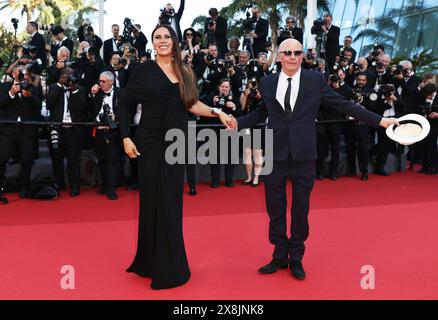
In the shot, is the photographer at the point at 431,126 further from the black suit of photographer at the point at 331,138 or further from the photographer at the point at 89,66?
the photographer at the point at 89,66

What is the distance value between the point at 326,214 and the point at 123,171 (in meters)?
3.38

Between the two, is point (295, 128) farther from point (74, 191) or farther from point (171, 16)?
point (171, 16)

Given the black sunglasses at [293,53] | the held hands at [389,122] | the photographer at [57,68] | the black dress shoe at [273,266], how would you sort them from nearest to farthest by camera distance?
the held hands at [389,122], the black sunglasses at [293,53], the black dress shoe at [273,266], the photographer at [57,68]

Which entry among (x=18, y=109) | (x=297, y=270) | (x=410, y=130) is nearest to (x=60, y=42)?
(x=18, y=109)

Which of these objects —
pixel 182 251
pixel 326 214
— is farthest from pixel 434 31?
pixel 182 251

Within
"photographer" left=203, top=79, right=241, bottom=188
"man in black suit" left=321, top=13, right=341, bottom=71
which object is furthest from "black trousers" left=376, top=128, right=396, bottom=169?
"photographer" left=203, top=79, right=241, bottom=188

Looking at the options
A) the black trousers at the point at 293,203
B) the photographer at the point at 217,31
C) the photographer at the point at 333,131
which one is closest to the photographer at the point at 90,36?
the photographer at the point at 217,31

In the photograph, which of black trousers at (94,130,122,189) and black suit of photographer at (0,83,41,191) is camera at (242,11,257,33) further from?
black suit of photographer at (0,83,41,191)

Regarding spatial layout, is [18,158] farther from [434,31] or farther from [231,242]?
[434,31]

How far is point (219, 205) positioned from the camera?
19.9 feet

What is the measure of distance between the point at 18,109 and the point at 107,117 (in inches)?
49.7

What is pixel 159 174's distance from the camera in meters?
3.32

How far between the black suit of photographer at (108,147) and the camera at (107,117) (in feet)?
0.23

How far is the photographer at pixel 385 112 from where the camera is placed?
7831mm
